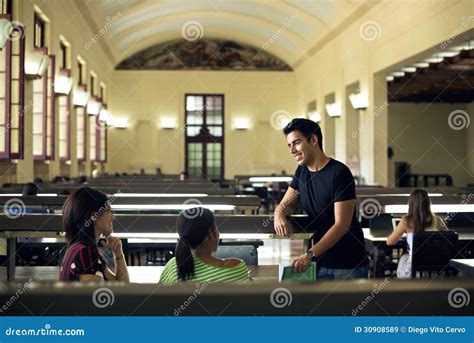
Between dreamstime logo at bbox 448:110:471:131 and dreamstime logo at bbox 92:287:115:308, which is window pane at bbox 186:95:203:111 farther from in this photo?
dreamstime logo at bbox 92:287:115:308

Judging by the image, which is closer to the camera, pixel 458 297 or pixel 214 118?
pixel 458 297

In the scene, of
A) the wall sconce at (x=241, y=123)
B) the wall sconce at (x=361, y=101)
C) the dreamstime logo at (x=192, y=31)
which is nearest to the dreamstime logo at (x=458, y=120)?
the wall sconce at (x=241, y=123)

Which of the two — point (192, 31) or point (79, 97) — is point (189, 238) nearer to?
point (79, 97)

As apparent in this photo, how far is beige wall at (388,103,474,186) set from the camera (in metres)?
26.5

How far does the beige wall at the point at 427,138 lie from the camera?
87.0ft

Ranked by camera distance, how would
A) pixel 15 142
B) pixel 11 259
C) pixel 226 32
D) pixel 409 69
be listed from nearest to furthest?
pixel 11 259 → pixel 15 142 → pixel 409 69 → pixel 226 32

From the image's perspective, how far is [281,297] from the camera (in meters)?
1.09

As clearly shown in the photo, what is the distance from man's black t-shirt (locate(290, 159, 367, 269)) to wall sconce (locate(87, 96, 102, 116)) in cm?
1785

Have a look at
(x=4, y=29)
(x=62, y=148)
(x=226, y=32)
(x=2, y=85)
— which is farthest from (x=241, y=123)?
(x=4, y=29)

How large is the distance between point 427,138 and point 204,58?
9179mm

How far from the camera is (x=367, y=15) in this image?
17.6 metres

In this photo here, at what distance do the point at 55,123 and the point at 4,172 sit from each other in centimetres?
387

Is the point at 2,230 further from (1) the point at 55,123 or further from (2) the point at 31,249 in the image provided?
(1) the point at 55,123
